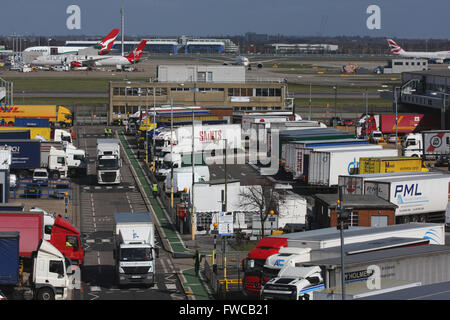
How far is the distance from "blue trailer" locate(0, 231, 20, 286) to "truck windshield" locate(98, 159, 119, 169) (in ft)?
99.8

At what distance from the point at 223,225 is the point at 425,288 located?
535 inches

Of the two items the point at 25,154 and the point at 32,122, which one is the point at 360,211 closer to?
the point at 25,154

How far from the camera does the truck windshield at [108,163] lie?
5928 cm

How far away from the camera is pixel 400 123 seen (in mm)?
89875

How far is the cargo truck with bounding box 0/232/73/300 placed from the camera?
28.9 m

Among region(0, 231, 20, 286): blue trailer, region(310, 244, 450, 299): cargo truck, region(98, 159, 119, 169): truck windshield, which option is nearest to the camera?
region(310, 244, 450, 299): cargo truck

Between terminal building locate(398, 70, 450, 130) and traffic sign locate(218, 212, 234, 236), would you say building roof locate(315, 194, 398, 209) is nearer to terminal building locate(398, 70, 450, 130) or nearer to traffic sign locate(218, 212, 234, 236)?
traffic sign locate(218, 212, 234, 236)

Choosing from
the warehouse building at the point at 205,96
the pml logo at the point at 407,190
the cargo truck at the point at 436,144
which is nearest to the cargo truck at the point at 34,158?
the pml logo at the point at 407,190

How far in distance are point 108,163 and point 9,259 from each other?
30.8 metres

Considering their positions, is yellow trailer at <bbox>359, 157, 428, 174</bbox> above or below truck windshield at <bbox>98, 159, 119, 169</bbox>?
above

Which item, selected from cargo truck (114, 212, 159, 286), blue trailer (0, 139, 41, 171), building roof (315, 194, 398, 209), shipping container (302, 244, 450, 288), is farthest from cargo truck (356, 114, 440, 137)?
shipping container (302, 244, 450, 288)

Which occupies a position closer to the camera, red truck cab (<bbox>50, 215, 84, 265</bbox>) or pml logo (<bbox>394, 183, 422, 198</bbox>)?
red truck cab (<bbox>50, 215, 84, 265</bbox>)

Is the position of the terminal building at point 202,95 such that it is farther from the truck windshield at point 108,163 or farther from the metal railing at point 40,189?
the metal railing at point 40,189

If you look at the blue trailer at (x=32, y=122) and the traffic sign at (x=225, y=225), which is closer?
the traffic sign at (x=225, y=225)
